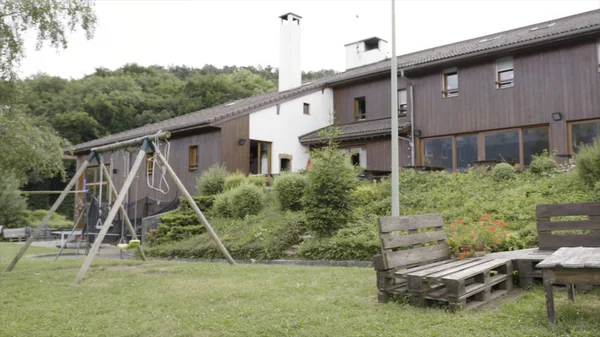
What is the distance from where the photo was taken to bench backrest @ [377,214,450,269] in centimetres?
542

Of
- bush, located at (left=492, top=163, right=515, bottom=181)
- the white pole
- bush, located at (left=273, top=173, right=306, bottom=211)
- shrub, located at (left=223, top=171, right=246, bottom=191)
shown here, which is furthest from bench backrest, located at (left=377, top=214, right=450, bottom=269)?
shrub, located at (left=223, top=171, right=246, bottom=191)

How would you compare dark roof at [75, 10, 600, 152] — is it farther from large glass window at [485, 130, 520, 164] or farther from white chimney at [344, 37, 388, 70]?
large glass window at [485, 130, 520, 164]

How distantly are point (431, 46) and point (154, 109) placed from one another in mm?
31459

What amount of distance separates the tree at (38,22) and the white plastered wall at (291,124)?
11.4m

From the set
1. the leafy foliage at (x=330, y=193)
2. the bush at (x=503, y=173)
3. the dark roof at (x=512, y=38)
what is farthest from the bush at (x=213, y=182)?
the bush at (x=503, y=173)

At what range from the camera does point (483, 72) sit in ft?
60.0

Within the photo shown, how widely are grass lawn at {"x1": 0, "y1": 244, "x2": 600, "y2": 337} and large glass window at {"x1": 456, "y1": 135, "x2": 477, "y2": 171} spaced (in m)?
11.9

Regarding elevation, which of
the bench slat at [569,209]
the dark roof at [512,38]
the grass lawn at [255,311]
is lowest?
the grass lawn at [255,311]

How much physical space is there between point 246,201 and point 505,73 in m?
11.0

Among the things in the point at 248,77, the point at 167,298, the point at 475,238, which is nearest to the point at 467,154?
Result: the point at 475,238

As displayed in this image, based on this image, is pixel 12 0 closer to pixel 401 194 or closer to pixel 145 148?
pixel 145 148

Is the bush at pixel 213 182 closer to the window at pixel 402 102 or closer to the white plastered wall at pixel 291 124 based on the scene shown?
the white plastered wall at pixel 291 124

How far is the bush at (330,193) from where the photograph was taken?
Result: 11.3 m

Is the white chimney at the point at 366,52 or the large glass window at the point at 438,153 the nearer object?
the large glass window at the point at 438,153
